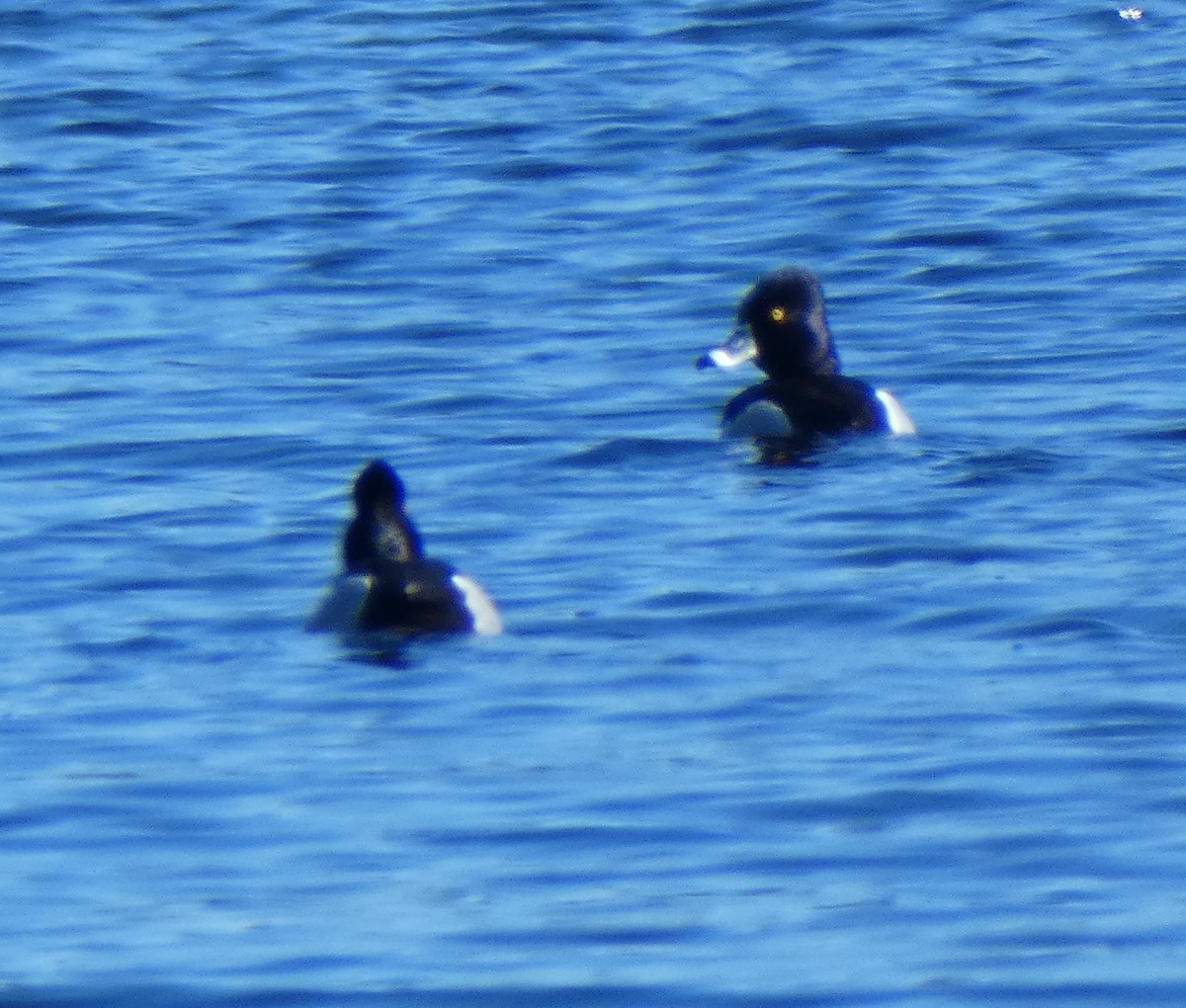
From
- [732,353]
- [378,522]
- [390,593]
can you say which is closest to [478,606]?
[390,593]

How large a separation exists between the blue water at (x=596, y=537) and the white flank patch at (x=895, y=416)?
126mm

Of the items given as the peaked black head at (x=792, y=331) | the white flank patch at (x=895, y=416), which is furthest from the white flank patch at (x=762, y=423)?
the peaked black head at (x=792, y=331)

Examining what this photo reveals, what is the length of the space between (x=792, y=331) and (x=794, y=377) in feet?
1.04

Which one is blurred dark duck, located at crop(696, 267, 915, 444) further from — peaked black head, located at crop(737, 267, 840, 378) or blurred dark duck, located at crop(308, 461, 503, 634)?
blurred dark duck, located at crop(308, 461, 503, 634)

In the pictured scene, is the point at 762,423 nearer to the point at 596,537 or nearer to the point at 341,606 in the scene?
the point at 596,537

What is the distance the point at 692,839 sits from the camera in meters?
7.88

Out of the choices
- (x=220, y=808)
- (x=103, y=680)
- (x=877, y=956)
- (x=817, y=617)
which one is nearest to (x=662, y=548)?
(x=817, y=617)

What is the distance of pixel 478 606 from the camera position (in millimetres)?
9766

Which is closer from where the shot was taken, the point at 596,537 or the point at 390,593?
the point at 390,593

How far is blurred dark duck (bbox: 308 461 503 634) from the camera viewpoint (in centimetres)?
970

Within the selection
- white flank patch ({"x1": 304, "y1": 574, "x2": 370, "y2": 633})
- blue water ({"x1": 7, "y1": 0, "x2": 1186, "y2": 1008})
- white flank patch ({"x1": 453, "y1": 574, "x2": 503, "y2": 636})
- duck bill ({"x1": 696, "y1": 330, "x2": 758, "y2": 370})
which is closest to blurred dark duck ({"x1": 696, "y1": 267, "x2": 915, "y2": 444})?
duck bill ({"x1": 696, "y1": 330, "x2": 758, "y2": 370})

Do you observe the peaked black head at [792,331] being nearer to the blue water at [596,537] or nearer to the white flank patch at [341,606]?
the blue water at [596,537]

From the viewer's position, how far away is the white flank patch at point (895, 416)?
12.7m

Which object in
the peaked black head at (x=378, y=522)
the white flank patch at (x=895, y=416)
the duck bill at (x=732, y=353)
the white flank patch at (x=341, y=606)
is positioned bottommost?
the white flank patch at (x=895, y=416)
